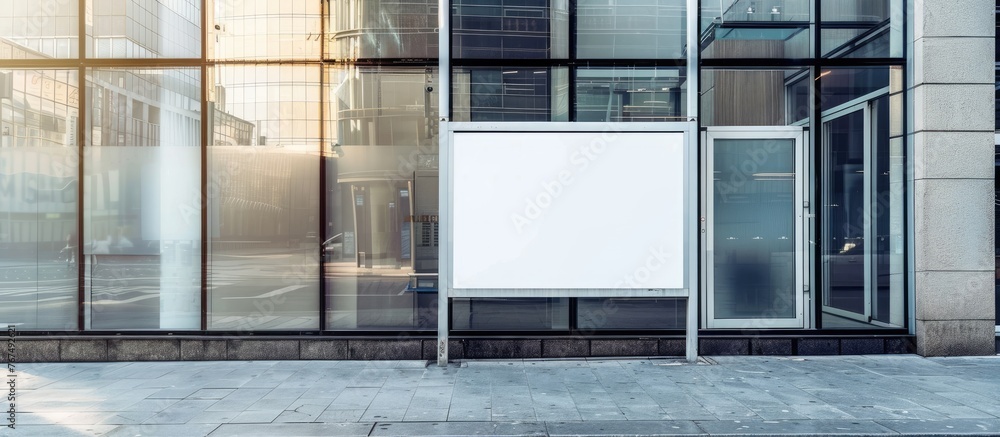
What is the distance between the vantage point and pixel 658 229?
8859 mm

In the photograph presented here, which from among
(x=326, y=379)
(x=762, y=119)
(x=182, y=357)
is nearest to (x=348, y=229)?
(x=326, y=379)

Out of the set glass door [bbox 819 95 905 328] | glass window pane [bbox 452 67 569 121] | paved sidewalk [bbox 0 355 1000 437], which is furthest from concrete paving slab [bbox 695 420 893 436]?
glass window pane [bbox 452 67 569 121]

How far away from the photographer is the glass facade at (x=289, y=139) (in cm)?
965

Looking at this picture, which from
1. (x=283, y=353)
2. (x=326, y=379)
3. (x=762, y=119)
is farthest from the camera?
(x=762, y=119)

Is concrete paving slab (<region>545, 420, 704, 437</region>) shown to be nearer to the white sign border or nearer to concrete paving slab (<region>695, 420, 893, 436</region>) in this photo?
concrete paving slab (<region>695, 420, 893, 436</region>)

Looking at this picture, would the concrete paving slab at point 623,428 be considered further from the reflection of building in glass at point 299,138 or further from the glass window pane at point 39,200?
the glass window pane at point 39,200

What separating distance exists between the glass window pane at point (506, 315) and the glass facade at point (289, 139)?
29 millimetres

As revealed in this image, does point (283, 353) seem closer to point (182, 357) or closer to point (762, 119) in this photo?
point (182, 357)

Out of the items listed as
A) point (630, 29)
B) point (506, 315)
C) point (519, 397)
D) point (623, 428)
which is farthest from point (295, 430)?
point (630, 29)

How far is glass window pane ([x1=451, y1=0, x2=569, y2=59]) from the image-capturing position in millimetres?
9641

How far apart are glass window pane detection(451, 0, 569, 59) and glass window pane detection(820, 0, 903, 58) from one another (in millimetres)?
3932

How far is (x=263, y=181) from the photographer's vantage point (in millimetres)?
9695

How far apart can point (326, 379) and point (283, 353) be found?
1.48m

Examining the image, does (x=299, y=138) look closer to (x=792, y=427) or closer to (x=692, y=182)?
(x=692, y=182)
